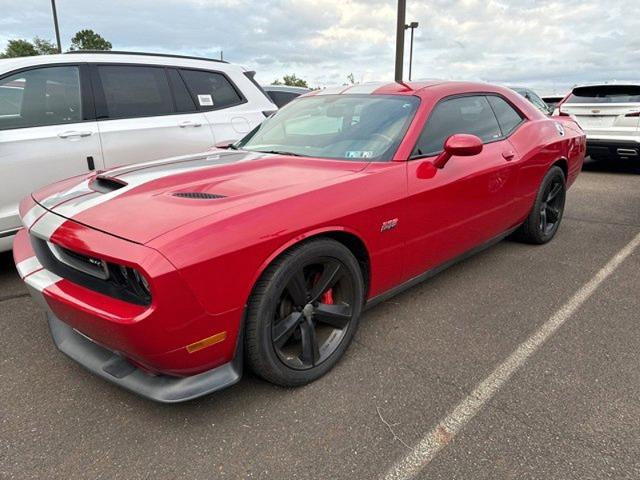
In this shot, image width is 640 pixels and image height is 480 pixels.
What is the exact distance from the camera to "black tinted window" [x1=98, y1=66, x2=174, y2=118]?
4109 millimetres

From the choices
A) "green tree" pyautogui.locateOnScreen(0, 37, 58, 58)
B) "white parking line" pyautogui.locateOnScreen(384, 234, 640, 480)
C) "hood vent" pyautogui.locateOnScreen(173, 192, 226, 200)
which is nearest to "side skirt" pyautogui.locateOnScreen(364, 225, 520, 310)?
"white parking line" pyautogui.locateOnScreen(384, 234, 640, 480)

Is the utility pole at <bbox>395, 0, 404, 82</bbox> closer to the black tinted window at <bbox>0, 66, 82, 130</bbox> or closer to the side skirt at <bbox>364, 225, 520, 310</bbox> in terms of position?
the side skirt at <bbox>364, 225, 520, 310</bbox>

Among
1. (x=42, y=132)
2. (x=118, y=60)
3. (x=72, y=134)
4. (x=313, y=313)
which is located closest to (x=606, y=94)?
(x=118, y=60)

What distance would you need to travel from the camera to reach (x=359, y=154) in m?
2.79

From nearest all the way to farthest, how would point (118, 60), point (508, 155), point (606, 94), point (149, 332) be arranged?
point (149, 332)
point (508, 155)
point (118, 60)
point (606, 94)

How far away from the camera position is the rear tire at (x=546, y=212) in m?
4.21

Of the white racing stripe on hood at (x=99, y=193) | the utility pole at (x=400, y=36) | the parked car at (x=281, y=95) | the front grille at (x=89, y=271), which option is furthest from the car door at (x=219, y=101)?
the utility pole at (x=400, y=36)

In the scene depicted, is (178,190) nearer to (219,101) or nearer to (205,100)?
(205,100)

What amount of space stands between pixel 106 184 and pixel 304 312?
125 cm

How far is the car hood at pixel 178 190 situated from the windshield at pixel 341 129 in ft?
0.60

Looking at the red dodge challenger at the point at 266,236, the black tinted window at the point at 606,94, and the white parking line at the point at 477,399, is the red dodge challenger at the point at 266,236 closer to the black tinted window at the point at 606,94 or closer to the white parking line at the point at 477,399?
the white parking line at the point at 477,399

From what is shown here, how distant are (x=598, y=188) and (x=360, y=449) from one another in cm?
677

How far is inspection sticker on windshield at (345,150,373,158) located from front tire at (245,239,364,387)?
2.16ft

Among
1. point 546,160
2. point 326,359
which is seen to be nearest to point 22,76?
point 326,359
